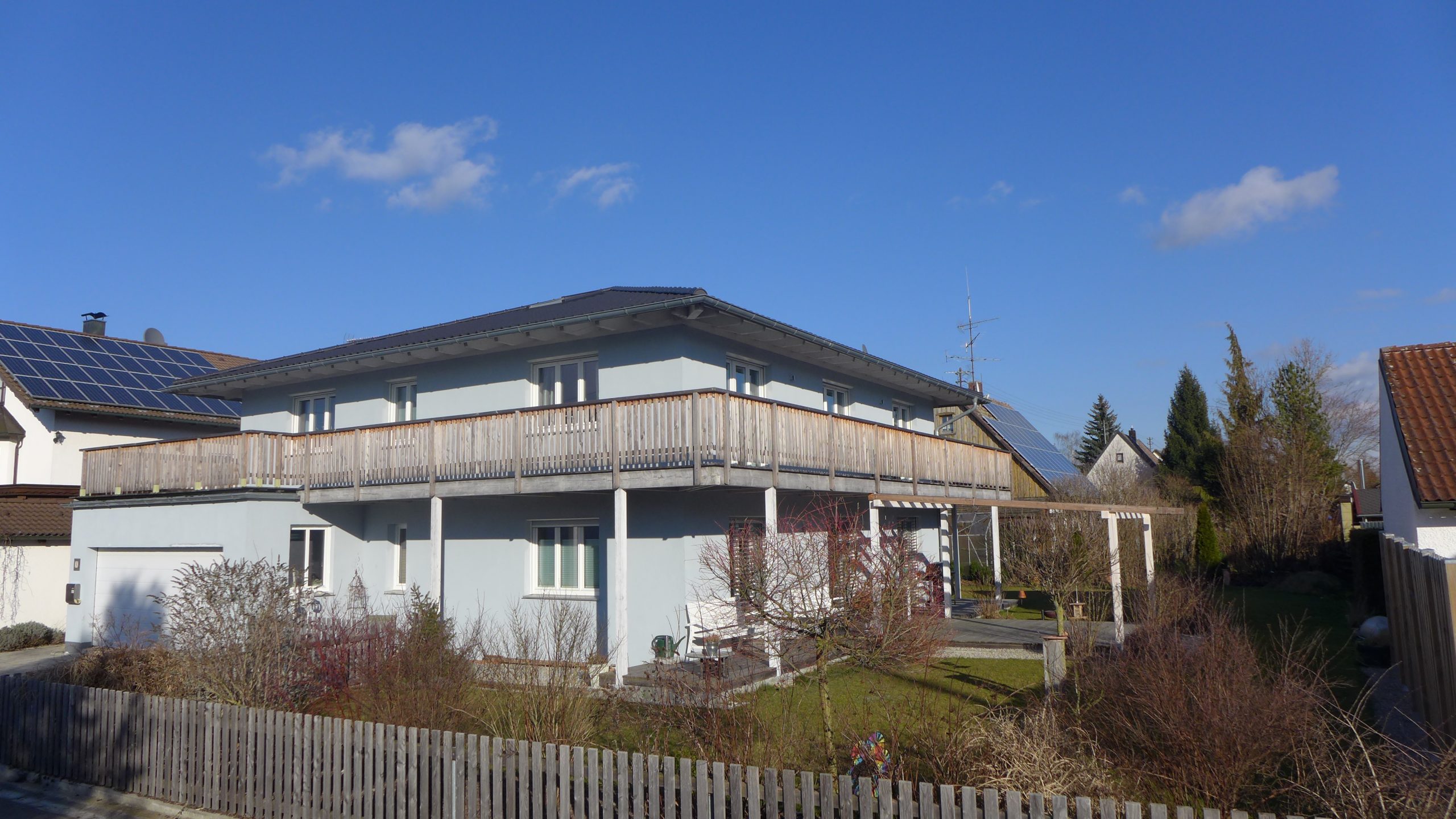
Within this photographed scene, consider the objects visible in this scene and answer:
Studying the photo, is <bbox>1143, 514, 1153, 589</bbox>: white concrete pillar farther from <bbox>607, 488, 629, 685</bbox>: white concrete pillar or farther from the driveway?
the driveway

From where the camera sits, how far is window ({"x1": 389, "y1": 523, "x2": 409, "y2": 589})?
19031 mm

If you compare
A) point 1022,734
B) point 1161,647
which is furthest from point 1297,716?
point 1022,734

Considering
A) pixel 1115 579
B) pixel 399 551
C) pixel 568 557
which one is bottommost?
pixel 1115 579

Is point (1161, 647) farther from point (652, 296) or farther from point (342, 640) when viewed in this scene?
point (652, 296)

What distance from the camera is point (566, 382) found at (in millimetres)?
17453

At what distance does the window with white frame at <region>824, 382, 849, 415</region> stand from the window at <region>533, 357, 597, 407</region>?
223 inches

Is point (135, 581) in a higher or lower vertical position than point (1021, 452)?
lower

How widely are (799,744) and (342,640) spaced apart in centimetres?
561

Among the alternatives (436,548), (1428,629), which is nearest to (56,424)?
(436,548)

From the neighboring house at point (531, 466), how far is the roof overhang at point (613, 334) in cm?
8

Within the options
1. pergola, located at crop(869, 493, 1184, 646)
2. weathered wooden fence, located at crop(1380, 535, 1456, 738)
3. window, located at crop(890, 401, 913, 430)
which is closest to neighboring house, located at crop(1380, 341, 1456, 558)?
weathered wooden fence, located at crop(1380, 535, 1456, 738)

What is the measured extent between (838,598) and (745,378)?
9.59 metres

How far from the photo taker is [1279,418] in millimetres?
33656

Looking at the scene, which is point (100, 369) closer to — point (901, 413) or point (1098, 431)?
point (901, 413)
